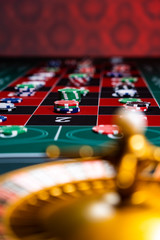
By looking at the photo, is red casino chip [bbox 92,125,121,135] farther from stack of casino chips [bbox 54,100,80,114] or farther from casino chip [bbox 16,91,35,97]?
casino chip [bbox 16,91,35,97]

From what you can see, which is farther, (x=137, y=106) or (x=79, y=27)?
(x=79, y=27)

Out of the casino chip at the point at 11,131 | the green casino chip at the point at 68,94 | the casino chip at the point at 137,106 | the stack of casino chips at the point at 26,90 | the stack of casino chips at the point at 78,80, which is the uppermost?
the casino chip at the point at 11,131

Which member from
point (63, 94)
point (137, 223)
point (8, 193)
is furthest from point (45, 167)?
point (63, 94)

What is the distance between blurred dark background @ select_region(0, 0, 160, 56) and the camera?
1369 centimetres

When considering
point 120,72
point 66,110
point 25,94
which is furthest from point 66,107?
point 120,72

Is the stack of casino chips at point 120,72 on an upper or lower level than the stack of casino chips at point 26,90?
lower

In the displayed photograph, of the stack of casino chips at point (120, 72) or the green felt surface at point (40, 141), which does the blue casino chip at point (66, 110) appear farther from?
the stack of casino chips at point (120, 72)

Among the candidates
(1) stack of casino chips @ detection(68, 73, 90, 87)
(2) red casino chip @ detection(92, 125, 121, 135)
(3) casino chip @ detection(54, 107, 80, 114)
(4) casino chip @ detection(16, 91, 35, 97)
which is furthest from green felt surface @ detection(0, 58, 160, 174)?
(1) stack of casino chips @ detection(68, 73, 90, 87)

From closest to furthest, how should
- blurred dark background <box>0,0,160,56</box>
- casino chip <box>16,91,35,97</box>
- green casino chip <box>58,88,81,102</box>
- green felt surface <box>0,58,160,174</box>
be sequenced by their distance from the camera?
1. green felt surface <box>0,58,160,174</box>
2. green casino chip <box>58,88,81,102</box>
3. casino chip <box>16,91,35,97</box>
4. blurred dark background <box>0,0,160,56</box>

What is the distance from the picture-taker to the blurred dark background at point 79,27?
13.7 m

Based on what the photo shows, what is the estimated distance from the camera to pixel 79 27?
13789 millimetres

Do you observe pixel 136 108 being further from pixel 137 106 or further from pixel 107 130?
pixel 107 130

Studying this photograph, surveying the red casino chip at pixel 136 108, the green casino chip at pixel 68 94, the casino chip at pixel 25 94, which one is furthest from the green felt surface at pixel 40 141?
the casino chip at pixel 25 94

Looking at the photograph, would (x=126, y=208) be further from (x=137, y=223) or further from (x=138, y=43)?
(x=138, y=43)
